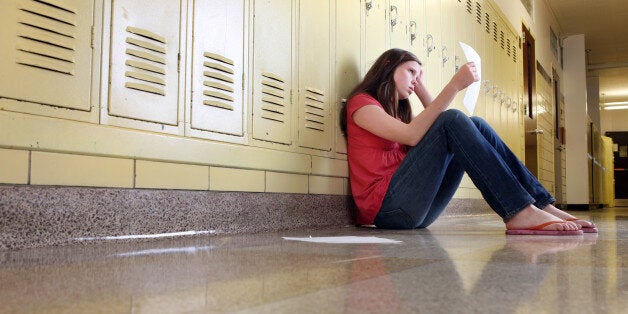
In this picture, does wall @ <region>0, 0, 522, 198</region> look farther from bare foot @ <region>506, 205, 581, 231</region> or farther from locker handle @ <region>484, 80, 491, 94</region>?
locker handle @ <region>484, 80, 491, 94</region>

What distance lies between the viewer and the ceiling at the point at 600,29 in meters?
8.52

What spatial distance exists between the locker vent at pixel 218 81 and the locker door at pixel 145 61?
0.51ft

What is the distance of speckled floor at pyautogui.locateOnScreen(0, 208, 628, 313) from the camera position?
69 cm

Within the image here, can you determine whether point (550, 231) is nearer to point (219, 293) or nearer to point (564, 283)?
point (564, 283)

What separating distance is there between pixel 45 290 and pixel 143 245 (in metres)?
0.79

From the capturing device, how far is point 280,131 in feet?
7.86

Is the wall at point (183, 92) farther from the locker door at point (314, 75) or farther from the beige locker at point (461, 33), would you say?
the beige locker at point (461, 33)

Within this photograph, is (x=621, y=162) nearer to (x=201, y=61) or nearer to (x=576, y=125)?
(x=576, y=125)

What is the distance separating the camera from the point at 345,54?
290cm

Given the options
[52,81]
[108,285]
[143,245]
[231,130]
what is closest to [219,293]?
[108,285]

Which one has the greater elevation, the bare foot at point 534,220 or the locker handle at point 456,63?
the locker handle at point 456,63

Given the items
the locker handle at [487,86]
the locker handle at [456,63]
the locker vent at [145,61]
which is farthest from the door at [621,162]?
the locker vent at [145,61]

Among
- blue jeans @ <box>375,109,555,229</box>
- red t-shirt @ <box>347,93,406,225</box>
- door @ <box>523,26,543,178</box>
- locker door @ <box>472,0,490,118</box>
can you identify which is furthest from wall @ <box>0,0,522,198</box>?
door @ <box>523,26,543,178</box>

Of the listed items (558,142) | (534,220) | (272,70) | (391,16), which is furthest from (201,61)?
(558,142)
